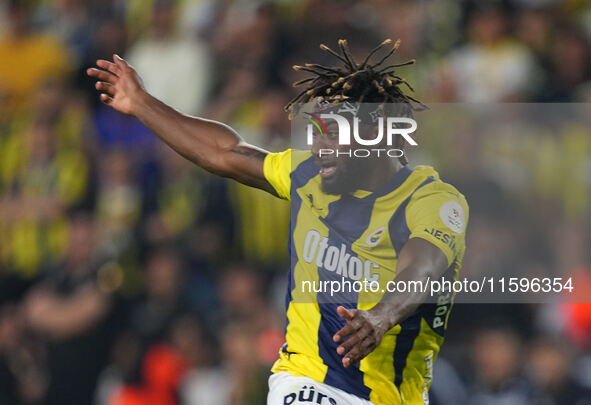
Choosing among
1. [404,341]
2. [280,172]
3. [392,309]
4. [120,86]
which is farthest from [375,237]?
[120,86]

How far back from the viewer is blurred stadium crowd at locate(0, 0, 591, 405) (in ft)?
24.5

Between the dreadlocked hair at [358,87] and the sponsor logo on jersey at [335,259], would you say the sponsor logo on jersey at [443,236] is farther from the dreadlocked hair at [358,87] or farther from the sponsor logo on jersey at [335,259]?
the dreadlocked hair at [358,87]

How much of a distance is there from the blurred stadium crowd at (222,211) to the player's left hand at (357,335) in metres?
3.35

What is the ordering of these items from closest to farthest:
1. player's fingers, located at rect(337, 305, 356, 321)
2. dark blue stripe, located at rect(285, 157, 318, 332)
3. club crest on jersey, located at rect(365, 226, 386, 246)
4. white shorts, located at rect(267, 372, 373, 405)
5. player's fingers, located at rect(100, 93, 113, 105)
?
player's fingers, located at rect(337, 305, 356, 321), white shorts, located at rect(267, 372, 373, 405), club crest on jersey, located at rect(365, 226, 386, 246), dark blue stripe, located at rect(285, 157, 318, 332), player's fingers, located at rect(100, 93, 113, 105)

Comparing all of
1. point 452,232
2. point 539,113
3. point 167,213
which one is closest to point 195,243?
point 167,213

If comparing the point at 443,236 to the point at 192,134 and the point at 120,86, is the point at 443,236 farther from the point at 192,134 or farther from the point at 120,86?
the point at 120,86

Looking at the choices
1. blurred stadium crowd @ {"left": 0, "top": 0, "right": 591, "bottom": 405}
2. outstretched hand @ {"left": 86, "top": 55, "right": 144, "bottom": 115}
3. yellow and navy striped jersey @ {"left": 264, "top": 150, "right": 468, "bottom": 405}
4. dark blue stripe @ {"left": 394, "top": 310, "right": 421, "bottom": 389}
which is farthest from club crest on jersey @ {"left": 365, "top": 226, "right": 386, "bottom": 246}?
blurred stadium crowd @ {"left": 0, "top": 0, "right": 591, "bottom": 405}

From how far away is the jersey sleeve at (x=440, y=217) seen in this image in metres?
4.39

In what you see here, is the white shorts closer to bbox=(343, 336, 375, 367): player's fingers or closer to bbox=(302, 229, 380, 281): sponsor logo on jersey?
bbox=(302, 229, 380, 281): sponsor logo on jersey

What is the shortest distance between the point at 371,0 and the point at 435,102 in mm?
1505

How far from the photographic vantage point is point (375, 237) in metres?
4.70

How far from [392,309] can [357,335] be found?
27 cm

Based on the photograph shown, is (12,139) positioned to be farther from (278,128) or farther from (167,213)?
(278,128)

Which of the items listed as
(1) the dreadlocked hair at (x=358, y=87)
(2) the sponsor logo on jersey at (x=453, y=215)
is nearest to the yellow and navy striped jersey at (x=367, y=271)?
(2) the sponsor logo on jersey at (x=453, y=215)
